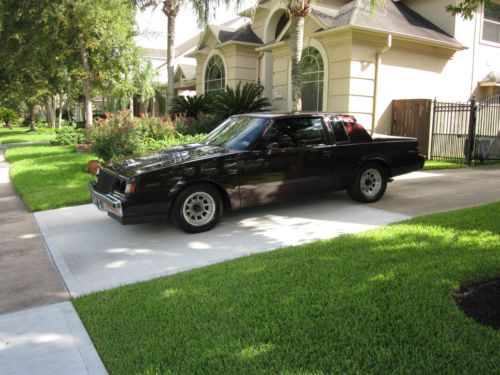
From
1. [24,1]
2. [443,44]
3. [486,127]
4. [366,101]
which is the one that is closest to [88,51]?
[24,1]

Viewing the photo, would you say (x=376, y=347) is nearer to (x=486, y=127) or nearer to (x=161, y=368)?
(x=161, y=368)

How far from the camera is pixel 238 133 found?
7.08 m

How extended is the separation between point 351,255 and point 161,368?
2643 millimetres

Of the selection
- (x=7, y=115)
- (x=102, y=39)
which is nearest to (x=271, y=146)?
(x=102, y=39)

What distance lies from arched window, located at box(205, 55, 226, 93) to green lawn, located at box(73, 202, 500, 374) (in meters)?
15.8

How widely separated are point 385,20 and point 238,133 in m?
9.80

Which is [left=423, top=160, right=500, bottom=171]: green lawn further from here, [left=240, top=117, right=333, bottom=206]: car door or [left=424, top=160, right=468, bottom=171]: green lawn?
[left=240, top=117, right=333, bottom=206]: car door

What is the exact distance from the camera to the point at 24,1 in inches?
661

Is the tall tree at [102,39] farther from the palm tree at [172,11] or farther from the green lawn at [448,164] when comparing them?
the green lawn at [448,164]

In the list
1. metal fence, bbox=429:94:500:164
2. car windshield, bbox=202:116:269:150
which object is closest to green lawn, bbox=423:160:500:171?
metal fence, bbox=429:94:500:164

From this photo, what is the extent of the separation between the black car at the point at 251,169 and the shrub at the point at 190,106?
1092cm

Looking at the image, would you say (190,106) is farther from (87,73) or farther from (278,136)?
(278,136)

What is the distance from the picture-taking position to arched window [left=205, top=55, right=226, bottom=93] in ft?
65.6

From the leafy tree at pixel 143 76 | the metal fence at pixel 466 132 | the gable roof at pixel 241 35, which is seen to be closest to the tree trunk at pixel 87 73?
the leafy tree at pixel 143 76
